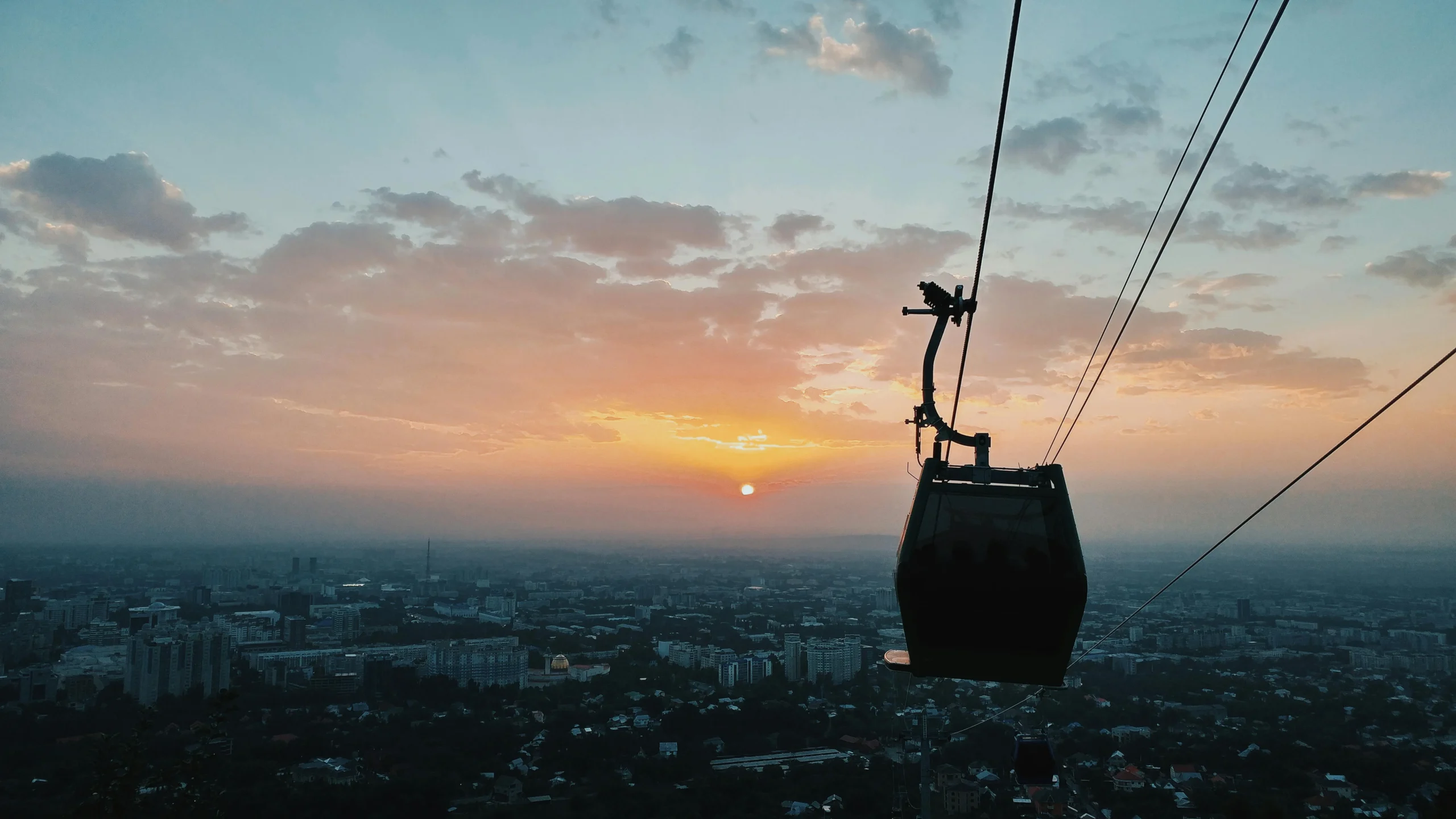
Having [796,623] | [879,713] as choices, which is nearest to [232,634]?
[796,623]

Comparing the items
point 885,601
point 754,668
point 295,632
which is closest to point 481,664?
point 754,668

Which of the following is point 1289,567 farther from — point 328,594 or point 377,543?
point 377,543

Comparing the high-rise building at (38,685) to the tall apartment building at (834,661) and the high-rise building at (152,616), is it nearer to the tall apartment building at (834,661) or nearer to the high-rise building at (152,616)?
the high-rise building at (152,616)

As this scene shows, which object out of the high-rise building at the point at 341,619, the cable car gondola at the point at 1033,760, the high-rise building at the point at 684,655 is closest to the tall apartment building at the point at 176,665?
the high-rise building at the point at 341,619

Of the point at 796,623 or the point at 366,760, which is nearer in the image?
the point at 366,760

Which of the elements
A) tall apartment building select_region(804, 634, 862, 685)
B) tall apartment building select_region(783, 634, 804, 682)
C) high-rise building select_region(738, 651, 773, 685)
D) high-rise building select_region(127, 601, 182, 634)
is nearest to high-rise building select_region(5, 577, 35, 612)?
high-rise building select_region(127, 601, 182, 634)
